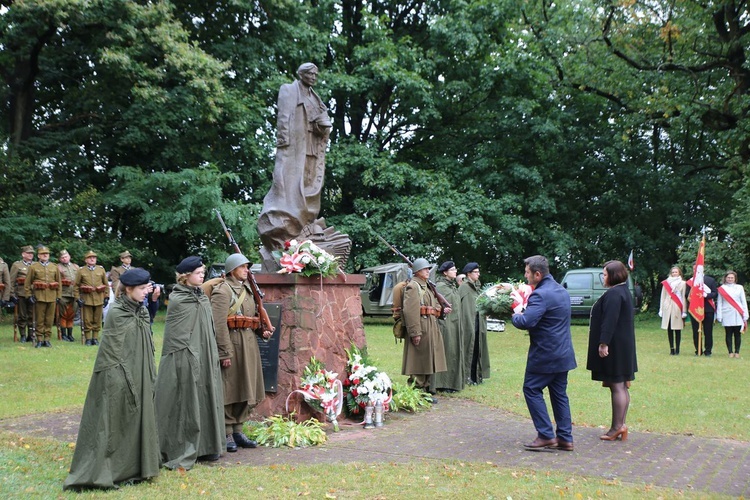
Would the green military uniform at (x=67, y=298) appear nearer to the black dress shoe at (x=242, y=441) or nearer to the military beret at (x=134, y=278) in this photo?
the black dress shoe at (x=242, y=441)

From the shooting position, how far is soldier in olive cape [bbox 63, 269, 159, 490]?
613 cm

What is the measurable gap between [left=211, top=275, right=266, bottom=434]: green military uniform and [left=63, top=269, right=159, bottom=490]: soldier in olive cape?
4.00 ft

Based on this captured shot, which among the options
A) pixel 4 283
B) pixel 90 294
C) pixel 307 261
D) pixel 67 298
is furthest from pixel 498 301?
pixel 4 283

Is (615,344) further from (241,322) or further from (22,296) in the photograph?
(22,296)

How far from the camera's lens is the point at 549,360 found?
775 centimetres

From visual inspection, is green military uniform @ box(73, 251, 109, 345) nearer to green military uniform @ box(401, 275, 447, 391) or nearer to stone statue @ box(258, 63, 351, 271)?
stone statue @ box(258, 63, 351, 271)

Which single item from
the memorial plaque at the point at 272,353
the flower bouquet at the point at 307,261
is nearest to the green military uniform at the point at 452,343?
the flower bouquet at the point at 307,261

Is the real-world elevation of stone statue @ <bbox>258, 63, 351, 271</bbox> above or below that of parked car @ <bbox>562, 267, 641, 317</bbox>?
above

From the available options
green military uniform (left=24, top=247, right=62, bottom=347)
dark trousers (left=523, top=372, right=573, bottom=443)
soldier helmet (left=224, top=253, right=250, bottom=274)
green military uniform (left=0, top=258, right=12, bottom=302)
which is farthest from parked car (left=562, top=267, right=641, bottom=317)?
soldier helmet (left=224, top=253, right=250, bottom=274)

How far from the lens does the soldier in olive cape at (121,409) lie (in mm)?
6129

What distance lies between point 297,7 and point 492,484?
21.8 m

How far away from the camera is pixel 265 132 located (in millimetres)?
25922

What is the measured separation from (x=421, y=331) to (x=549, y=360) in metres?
3.26

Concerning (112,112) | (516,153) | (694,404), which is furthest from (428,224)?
(694,404)
